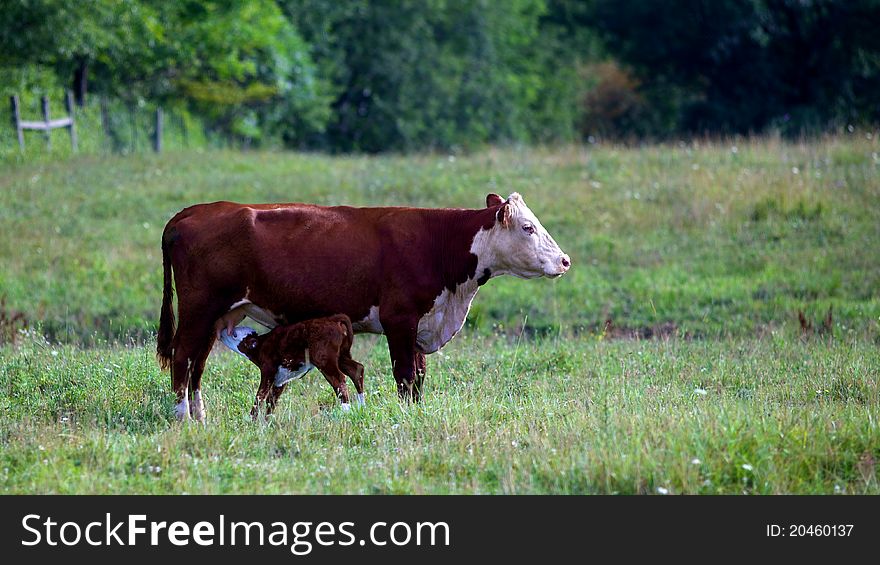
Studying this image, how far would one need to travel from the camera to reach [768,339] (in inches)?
514

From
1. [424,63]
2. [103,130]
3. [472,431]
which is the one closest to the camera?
[472,431]

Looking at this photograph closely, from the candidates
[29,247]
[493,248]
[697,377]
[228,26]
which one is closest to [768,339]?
[697,377]

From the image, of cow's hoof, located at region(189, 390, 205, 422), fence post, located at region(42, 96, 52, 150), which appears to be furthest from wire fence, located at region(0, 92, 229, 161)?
cow's hoof, located at region(189, 390, 205, 422)

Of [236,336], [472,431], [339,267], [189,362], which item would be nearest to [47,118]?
[236,336]

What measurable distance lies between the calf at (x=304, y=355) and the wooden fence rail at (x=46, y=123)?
19.3m

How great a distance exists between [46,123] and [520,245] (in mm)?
20704

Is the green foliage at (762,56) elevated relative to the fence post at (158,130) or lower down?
elevated

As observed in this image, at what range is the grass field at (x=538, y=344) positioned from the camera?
7.44 metres

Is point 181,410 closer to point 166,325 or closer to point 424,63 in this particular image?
point 166,325

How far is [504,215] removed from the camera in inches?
381

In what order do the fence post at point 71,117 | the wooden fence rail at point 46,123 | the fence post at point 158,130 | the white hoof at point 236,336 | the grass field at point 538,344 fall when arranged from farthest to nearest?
1. the fence post at point 158,130
2. the fence post at point 71,117
3. the wooden fence rail at point 46,123
4. the white hoof at point 236,336
5. the grass field at point 538,344

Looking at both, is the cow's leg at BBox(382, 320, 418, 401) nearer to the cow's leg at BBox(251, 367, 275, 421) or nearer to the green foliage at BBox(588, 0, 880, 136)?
the cow's leg at BBox(251, 367, 275, 421)

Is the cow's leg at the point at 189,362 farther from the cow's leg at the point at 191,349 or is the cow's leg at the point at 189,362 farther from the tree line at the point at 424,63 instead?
the tree line at the point at 424,63

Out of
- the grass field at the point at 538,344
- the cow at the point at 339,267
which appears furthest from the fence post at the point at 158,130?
the cow at the point at 339,267
